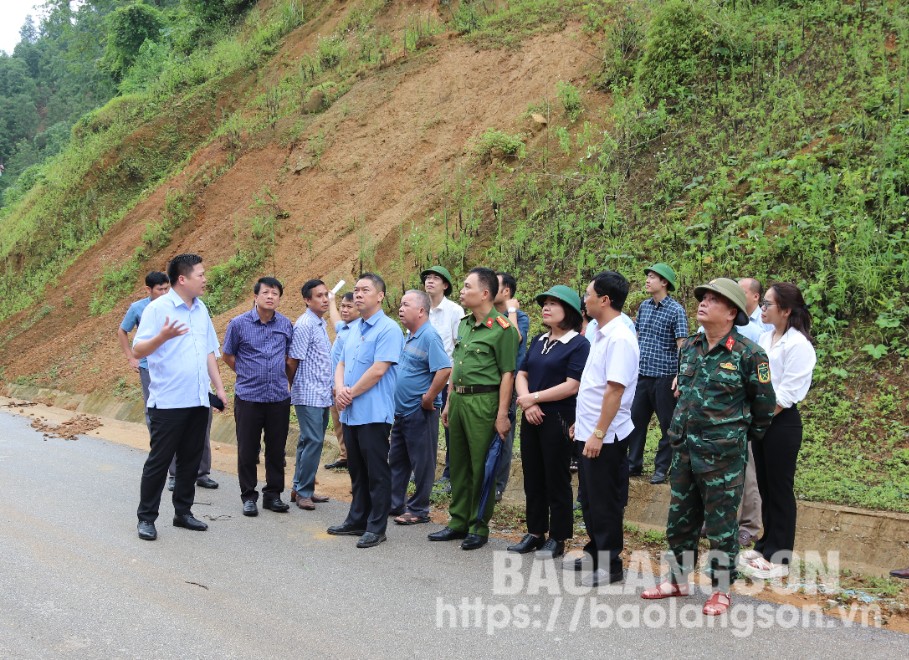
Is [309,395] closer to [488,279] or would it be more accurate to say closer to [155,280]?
[488,279]

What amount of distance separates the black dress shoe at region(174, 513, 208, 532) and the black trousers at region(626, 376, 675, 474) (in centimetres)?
401

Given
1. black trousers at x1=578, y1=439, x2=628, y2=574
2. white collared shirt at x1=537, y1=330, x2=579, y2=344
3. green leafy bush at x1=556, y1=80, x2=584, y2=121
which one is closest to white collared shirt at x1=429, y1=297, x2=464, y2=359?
white collared shirt at x1=537, y1=330, x2=579, y2=344

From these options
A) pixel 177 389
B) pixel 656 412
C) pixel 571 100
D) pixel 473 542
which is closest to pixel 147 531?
pixel 177 389

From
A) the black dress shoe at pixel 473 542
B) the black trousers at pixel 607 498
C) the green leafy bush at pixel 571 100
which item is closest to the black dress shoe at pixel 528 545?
the black dress shoe at pixel 473 542

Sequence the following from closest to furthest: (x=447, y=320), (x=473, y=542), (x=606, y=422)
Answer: (x=606, y=422) → (x=473, y=542) → (x=447, y=320)

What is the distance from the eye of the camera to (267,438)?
7.86 meters

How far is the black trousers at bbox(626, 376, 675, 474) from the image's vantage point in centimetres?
795

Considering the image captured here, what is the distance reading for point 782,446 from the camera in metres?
5.86

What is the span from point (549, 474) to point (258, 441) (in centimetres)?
297

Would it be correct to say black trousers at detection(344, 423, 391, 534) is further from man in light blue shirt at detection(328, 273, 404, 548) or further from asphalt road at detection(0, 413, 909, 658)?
asphalt road at detection(0, 413, 909, 658)

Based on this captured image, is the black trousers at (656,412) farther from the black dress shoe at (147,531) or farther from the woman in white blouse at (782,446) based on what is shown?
the black dress shoe at (147,531)

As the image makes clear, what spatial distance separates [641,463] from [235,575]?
410 centimetres

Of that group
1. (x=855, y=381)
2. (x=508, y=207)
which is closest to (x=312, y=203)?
(x=508, y=207)

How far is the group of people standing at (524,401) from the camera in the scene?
5141 millimetres
